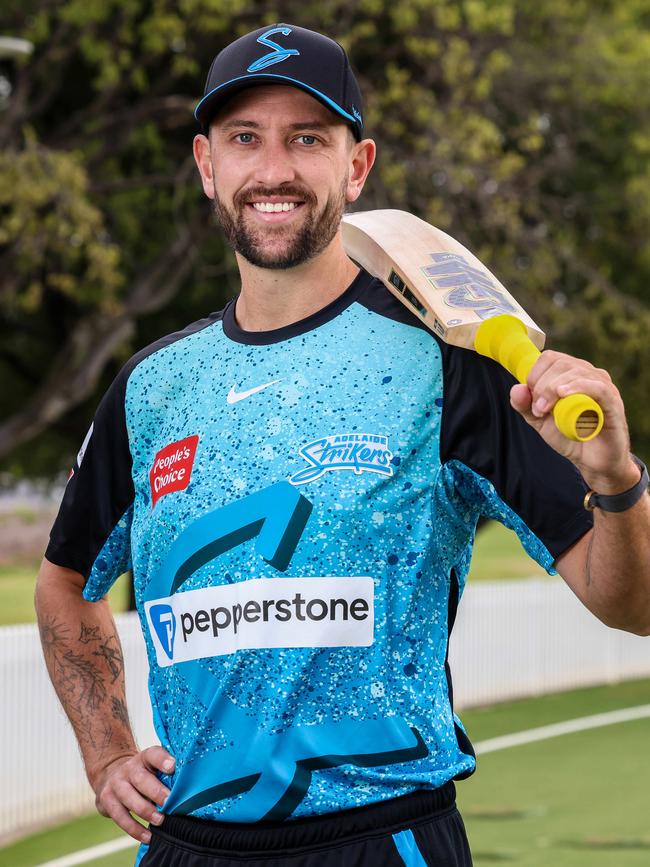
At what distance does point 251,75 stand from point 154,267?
14420 mm

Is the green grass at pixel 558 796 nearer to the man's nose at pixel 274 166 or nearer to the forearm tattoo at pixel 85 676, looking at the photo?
the forearm tattoo at pixel 85 676

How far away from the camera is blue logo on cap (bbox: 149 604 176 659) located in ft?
9.78

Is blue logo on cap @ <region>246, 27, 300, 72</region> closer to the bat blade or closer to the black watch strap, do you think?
the bat blade

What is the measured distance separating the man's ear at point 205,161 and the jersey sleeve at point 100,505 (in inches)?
18.8

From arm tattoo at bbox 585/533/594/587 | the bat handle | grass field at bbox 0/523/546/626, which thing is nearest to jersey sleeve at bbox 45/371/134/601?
the bat handle

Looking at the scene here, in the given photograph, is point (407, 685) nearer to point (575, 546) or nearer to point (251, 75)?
point (575, 546)

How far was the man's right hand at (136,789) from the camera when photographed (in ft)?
9.86

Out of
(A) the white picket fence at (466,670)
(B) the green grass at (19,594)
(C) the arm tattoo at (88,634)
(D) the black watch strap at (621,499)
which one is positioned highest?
(D) the black watch strap at (621,499)

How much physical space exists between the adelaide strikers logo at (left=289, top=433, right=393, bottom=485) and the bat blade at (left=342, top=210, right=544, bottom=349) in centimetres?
25

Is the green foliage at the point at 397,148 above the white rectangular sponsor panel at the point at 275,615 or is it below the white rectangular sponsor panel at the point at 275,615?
below

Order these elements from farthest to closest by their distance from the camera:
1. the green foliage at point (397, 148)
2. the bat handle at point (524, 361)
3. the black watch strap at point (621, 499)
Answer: the green foliage at point (397, 148) → the black watch strap at point (621, 499) → the bat handle at point (524, 361)

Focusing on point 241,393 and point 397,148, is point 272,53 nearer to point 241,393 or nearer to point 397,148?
point 241,393

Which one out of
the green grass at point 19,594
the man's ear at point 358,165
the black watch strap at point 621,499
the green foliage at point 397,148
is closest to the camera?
the black watch strap at point 621,499

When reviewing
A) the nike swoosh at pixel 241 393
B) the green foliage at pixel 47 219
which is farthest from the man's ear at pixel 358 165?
the green foliage at pixel 47 219
